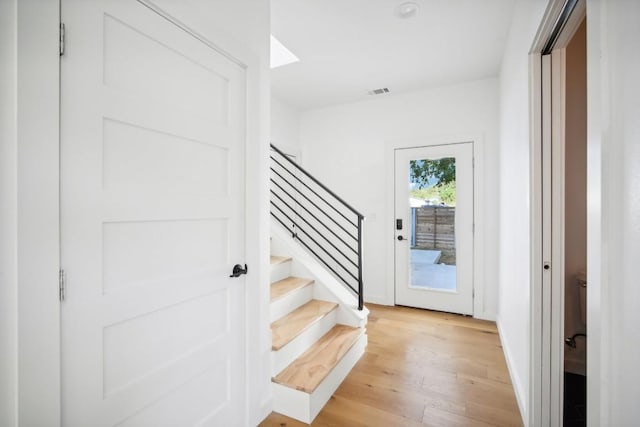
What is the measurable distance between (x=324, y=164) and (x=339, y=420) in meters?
3.20

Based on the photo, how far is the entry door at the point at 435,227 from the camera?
3521mm

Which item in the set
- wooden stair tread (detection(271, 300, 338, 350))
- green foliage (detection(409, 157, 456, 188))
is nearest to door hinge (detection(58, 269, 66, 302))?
wooden stair tread (detection(271, 300, 338, 350))

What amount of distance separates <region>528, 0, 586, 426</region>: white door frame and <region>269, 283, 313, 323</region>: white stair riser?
64.8 inches

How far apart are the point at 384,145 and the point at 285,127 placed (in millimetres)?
1383

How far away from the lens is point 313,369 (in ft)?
6.61

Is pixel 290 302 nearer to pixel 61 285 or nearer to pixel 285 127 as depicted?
pixel 61 285
